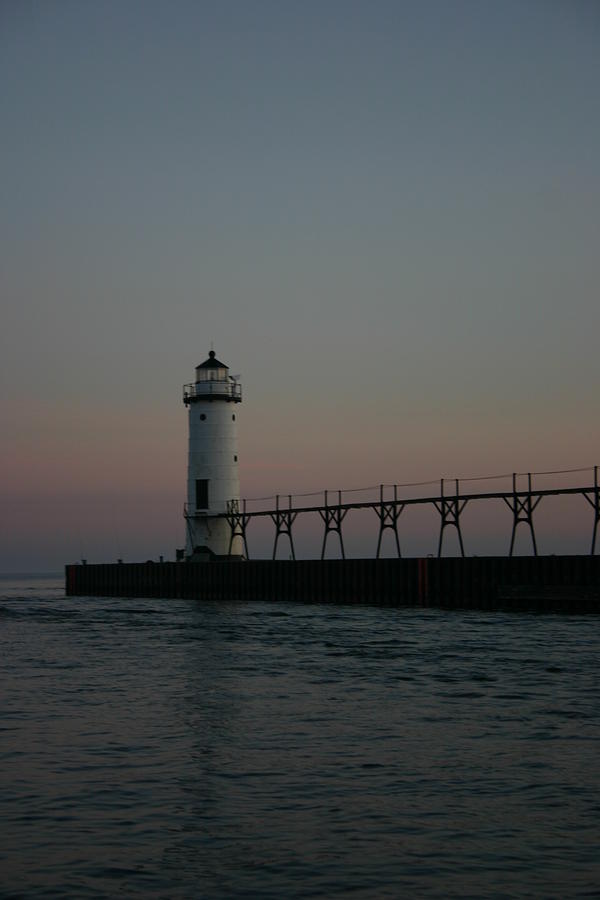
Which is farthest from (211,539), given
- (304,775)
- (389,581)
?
(304,775)

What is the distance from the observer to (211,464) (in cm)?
6469

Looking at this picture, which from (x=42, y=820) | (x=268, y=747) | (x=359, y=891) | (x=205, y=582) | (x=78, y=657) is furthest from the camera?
(x=205, y=582)

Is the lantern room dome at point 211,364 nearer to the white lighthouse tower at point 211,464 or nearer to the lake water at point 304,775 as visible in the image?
the white lighthouse tower at point 211,464

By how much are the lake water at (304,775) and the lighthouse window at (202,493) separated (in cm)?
3505

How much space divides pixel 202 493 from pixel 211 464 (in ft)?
6.06

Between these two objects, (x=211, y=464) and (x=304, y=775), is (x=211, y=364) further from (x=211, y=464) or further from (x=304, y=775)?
(x=304, y=775)

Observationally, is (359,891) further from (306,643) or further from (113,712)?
(306,643)

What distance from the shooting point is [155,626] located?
4300 centimetres

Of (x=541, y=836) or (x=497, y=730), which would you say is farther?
(x=497, y=730)

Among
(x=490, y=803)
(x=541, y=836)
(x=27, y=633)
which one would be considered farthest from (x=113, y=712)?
(x=27, y=633)

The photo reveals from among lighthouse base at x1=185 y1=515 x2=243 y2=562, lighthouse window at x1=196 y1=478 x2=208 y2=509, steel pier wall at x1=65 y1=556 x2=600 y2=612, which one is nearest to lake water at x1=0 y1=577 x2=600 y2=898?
steel pier wall at x1=65 y1=556 x2=600 y2=612

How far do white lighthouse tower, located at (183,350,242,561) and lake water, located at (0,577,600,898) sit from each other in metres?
35.3

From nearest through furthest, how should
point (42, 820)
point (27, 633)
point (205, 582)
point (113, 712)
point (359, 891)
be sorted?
point (359, 891)
point (42, 820)
point (113, 712)
point (27, 633)
point (205, 582)

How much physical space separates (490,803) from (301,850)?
9.42 ft
